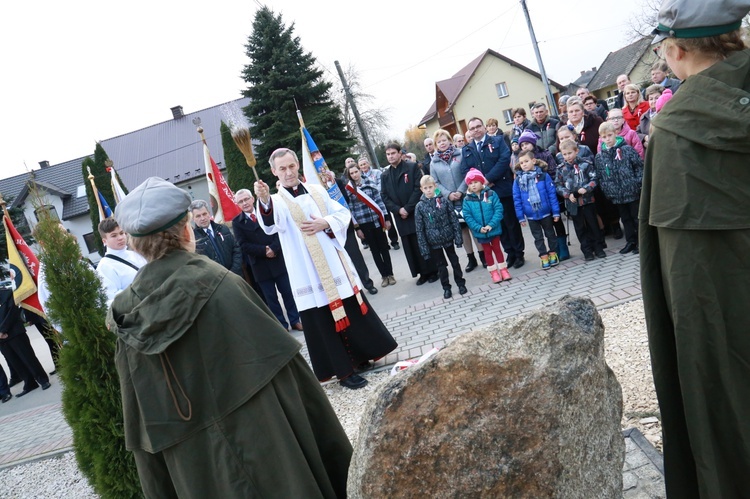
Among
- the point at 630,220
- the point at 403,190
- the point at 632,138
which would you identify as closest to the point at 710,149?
the point at 630,220

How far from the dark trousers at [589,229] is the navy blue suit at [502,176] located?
982 millimetres

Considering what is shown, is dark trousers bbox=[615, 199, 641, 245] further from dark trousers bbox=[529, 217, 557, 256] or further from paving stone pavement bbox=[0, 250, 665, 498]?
dark trousers bbox=[529, 217, 557, 256]

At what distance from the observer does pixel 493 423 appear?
2.21 meters

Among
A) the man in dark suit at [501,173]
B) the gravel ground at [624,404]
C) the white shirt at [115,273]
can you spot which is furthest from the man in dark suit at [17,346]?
the man in dark suit at [501,173]

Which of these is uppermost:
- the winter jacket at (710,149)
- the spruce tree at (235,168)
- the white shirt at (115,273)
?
the spruce tree at (235,168)

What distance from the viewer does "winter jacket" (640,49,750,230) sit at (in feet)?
5.87

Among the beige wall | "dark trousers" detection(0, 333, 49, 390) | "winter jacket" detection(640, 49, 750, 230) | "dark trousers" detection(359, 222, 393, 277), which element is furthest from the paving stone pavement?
the beige wall

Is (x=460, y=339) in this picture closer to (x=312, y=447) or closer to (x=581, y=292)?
(x=312, y=447)

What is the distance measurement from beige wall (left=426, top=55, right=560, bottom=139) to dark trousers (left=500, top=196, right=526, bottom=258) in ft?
139

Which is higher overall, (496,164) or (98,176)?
(98,176)

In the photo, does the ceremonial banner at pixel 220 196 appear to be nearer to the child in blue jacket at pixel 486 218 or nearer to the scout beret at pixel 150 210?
the child in blue jacket at pixel 486 218

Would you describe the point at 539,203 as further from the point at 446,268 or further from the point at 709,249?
the point at 709,249

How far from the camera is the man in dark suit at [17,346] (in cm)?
968

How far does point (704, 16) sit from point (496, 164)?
269 inches
